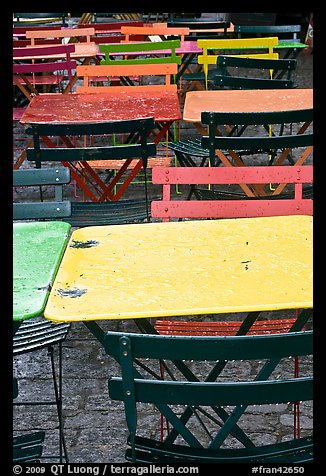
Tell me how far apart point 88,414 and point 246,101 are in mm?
2786

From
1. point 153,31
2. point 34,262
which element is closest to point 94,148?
point 34,262

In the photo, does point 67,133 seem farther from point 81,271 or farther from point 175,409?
point 81,271

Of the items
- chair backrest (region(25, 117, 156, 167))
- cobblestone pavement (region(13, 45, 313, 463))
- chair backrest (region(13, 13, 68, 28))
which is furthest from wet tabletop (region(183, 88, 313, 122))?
chair backrest (region(13, 13, 68, 28))

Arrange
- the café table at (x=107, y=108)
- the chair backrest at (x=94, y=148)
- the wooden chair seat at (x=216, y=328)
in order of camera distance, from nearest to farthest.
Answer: the wooden chair seat at (x=216, y=328)
the chair backrest at (x=94, y=148)
the café table at (x=107, y=108)

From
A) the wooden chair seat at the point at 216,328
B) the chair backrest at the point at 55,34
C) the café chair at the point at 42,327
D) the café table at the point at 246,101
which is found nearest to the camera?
the café chair at the point at 42,327

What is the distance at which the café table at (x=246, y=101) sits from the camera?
6.16 metres

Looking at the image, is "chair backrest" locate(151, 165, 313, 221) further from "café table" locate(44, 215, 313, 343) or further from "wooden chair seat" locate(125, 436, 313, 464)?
"wooden chair seat" locate(125, 436, 313, 464)

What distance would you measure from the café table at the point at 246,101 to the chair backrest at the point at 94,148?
704 mm

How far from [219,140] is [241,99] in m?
1.28

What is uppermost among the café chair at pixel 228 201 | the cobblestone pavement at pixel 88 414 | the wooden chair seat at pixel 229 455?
the café chair at pixel 228 201

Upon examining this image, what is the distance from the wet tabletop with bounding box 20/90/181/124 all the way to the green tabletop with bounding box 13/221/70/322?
2.10 meters

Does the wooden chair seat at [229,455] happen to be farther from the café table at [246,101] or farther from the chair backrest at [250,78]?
the chair backrest at [250,78]

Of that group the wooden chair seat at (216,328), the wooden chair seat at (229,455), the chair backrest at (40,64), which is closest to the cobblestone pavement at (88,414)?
the wooden chair seat at (216,328)
